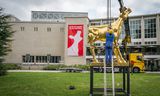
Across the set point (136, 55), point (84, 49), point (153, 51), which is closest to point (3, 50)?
point (136, 55)

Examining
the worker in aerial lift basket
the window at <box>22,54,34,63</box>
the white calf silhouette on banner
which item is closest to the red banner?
the white calf silhouette on banner

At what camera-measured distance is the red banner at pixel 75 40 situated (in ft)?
166

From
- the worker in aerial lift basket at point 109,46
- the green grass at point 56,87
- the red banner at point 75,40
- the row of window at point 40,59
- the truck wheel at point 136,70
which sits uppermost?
the red banner at point 75,40

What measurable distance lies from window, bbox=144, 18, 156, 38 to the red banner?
1586 cm

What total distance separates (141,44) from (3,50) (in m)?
38.4

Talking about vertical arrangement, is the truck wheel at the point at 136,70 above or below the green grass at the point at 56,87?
below

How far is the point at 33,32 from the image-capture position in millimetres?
56250

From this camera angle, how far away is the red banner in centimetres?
5062

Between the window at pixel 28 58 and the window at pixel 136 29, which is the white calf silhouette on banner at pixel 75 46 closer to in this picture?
the window at pixel 28 58

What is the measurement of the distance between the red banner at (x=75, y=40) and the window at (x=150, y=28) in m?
15.9

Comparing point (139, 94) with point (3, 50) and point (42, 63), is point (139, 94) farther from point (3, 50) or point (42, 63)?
point (42, 63)

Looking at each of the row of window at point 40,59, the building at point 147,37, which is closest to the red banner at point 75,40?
the building at point 147,37

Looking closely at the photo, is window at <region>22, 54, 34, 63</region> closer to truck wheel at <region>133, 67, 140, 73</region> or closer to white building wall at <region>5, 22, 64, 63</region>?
white building wall at <region>5, 22, 64, 63</region>

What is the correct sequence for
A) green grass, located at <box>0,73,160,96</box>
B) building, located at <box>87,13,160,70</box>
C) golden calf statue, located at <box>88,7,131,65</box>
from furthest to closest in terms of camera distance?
building, located at <box>87,13,160,70</box>, green grass, located at <box>0,73,160,96</box>, golden calf statue, located at <box>88,7,131,65</box>
